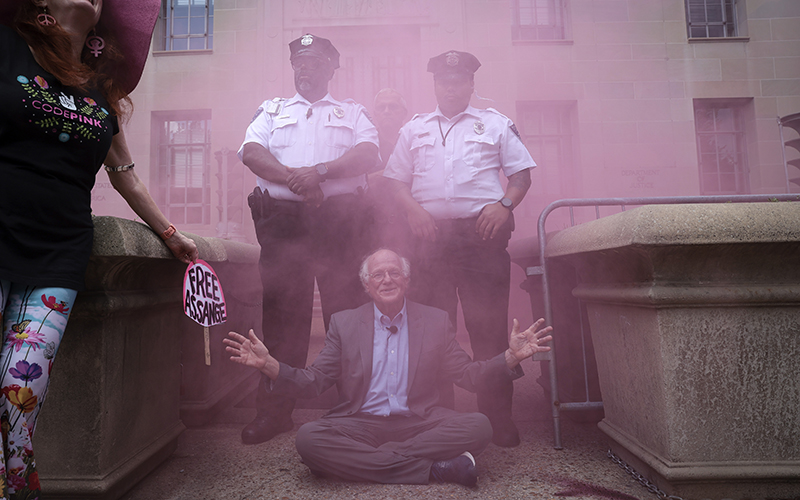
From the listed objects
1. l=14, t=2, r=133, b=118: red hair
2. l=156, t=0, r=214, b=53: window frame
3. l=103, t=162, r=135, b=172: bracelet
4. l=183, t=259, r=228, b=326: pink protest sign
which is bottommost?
l=183, t=259, r=228, b=326: pink protest sign

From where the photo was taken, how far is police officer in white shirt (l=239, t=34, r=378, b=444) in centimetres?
239

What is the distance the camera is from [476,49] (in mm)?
5418

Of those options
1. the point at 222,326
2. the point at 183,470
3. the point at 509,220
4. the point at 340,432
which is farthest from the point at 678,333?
the point at 222,326

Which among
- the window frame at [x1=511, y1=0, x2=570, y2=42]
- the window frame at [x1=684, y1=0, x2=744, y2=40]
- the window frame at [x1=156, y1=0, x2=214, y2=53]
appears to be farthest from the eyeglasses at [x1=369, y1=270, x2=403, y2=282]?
the window frame at [x1=684, y1=0, x2=744, y2=40]

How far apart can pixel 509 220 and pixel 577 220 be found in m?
4.14

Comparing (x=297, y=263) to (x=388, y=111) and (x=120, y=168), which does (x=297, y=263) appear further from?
(x=388, y=111)

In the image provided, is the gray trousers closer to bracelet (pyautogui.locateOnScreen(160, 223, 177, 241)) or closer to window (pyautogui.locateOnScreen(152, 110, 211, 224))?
bracelet (pyautogui.locateOnScreen(160, 223, 177, 241))

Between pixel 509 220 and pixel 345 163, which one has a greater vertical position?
pixel 345 163

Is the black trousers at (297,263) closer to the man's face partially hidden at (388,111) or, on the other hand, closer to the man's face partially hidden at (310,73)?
the man's face partially hidden at (310,73)

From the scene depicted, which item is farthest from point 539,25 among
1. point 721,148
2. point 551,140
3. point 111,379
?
point 111,379

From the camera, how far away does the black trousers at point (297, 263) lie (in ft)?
7.89

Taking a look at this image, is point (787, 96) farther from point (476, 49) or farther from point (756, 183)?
point (476, 49)

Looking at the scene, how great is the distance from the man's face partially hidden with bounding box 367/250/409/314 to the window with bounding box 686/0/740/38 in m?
6.75

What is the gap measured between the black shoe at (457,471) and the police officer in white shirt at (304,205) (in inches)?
39.2
